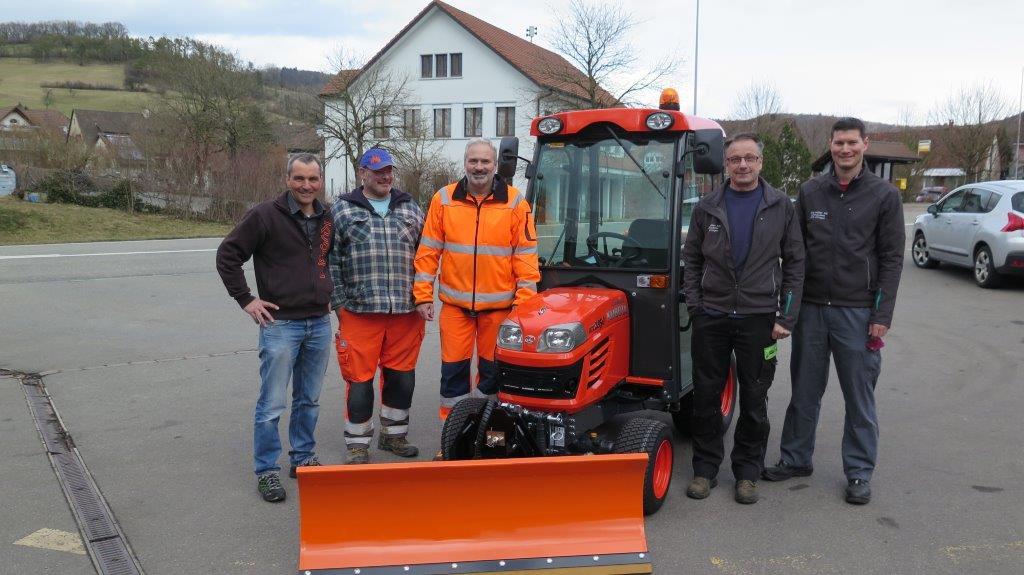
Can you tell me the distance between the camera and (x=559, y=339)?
376 cm

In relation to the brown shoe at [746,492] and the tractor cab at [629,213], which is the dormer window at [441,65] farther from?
the brown shoe at [746,492]

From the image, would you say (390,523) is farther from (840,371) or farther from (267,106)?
(267,106)

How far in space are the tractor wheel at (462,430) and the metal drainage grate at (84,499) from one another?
1.54 m

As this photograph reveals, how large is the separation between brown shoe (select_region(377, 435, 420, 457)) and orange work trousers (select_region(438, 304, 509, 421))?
521 millimetres

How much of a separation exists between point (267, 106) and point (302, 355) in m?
35.3

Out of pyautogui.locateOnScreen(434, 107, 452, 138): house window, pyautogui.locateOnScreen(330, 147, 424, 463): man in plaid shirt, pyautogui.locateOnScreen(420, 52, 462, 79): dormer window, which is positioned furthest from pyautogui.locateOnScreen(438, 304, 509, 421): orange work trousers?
pyautogui.locateOnScreen(420, 52, 462, 79): dormer window

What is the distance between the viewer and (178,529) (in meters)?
3.77

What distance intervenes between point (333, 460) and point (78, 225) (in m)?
19.5

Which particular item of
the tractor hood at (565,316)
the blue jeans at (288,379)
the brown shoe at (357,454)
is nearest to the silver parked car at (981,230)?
the tractor hood at (565,316)

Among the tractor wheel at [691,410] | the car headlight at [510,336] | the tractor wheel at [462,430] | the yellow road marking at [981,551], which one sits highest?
the car headlight at [510,336]

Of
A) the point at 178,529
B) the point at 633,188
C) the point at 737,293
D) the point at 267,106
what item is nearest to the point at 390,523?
the point at 178,529

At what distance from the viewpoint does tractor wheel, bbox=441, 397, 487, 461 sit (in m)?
3.97

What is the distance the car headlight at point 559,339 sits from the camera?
12.3ft

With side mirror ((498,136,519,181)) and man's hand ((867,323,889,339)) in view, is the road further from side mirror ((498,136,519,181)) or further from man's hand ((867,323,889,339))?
side mirror ((498,136,519,181))
